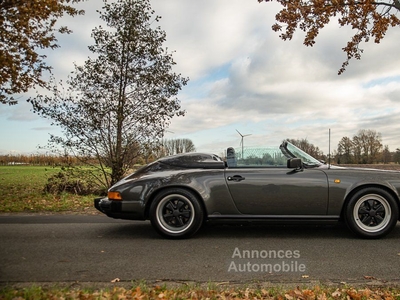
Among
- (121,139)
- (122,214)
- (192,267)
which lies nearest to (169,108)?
(121,139)

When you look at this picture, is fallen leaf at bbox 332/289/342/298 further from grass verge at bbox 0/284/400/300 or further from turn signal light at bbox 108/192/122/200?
turn signal light at bbox 108/192/122/200

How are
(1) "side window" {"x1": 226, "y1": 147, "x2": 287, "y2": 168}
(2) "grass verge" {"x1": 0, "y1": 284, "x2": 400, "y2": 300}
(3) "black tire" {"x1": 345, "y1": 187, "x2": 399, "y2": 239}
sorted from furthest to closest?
(1) "side window" {"x1": 226, "y1": 147, "x2": 287, "y2": 168}
(3) "black tire" {"x1": 345, "y1": 187, "x2": 399, "y2": 239}
(2) "grass verge" {"x1": 0, "y1": 284, "x2": 400, "y2": 300}

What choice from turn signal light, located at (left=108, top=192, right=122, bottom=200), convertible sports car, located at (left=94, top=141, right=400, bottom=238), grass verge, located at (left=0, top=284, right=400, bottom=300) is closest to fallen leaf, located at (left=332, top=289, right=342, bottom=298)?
grass verge, located at (left=0, top=284, right=400, bottom=300)

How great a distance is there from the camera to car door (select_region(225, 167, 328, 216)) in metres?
4.88

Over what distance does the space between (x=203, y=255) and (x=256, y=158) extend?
171 centimetres

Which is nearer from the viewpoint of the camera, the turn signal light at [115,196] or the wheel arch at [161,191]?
the wheel arch at [161,191]

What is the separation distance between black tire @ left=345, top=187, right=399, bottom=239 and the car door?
379 mm

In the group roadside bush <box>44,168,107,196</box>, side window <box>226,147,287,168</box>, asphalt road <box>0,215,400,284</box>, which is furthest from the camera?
roadside bush <box>44,168,107,196</box>

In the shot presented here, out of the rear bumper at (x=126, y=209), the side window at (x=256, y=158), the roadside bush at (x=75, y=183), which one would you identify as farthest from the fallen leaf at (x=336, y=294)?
the roadside bush at (x=75, y=183)

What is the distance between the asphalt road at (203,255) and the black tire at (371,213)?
15cm

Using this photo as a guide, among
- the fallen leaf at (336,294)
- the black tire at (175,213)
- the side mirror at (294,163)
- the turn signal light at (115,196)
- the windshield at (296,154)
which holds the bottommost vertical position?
the fallen leaf at (336,294)

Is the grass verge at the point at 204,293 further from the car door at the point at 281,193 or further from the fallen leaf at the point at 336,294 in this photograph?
the car door at the point at 281,193

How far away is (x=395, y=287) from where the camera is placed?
10.4 feet

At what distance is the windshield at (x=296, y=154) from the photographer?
5223mm
